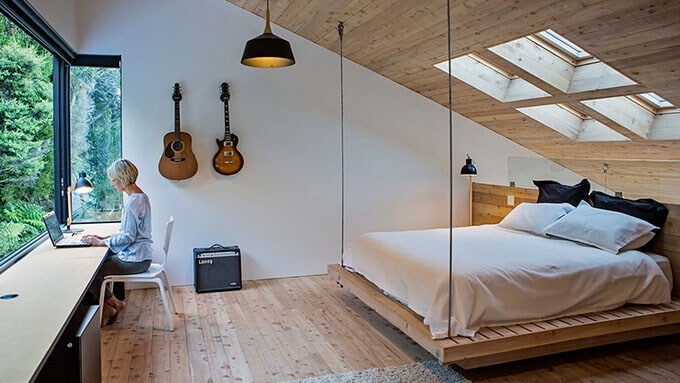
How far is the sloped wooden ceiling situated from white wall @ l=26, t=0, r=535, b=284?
0.94ft

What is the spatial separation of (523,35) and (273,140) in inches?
102

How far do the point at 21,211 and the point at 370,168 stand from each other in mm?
3341

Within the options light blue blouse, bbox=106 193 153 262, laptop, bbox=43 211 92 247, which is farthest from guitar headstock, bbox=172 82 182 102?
laptop, bbox=43 211 92 247

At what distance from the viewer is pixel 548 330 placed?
314cm

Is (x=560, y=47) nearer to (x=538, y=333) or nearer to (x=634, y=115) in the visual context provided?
(x=634, y=115)

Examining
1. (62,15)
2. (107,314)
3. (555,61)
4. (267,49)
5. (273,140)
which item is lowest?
(107,314)

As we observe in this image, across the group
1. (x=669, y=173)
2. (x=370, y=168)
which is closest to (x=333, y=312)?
(x=370, y=168)

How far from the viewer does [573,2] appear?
310 cm

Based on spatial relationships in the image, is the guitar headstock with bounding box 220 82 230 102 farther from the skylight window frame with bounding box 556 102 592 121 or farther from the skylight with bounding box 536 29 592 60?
the skylight window frame with bounding box 556 102 592 121

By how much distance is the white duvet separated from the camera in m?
3.12

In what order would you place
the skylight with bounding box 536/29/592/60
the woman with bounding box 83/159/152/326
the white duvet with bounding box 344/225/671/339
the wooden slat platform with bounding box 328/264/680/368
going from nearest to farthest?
1. the wooden slat platform with bounding box 328/264/680/368
2. the white duvet with bounding box 344/225/671/339
3. the woman with bounding box 83/159/152/326
4. the skylight with bounding box 536/29/592/60

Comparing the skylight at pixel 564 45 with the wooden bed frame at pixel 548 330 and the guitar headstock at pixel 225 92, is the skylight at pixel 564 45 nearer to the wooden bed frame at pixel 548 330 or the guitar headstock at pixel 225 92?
the wooden bed frame at pixel 548 330

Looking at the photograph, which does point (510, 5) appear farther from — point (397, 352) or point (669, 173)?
point (397, 352)

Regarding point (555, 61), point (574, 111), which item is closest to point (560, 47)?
point (555, 61)
